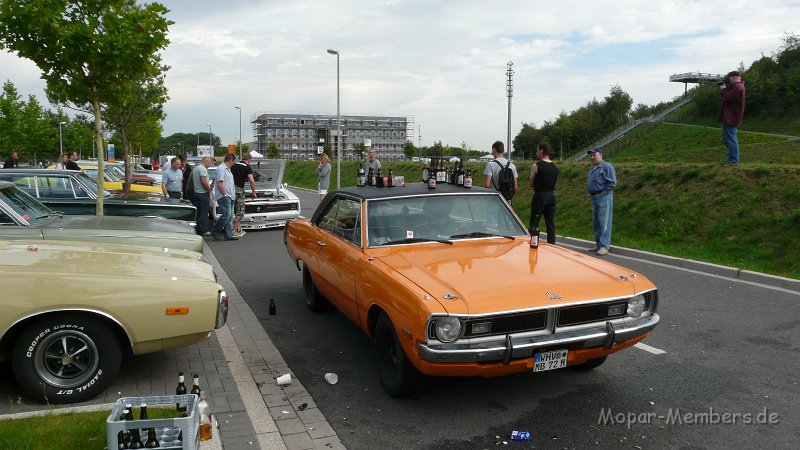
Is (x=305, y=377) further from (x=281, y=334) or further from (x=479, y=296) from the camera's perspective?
(x=479, y=296)

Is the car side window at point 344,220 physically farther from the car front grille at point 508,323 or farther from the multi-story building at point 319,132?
the multi-story building at point 319,132

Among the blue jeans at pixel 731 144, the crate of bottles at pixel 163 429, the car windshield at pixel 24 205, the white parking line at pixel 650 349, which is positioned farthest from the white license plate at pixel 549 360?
the blue jeans at pixel 731 144

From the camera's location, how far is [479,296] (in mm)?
4055

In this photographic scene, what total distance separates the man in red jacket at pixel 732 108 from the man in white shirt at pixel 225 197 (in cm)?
1056

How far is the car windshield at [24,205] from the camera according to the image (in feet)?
21.0

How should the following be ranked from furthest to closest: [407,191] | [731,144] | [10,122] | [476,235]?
1. [10,122]
2. [731,144]
3. [407,191]
4. [476,235]

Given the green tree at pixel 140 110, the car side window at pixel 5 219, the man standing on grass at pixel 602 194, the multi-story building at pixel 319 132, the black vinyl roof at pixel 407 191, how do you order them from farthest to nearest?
the multi-story building at pixel 319 132 < the green tree at pixel 140 110 < the man standing on grass at pixel 602 194 < the car side window at pixel 5 219 < the black vinyl roof at pixel 407 191

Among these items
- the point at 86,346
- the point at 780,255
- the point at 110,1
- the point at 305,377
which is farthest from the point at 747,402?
the point at 110,1

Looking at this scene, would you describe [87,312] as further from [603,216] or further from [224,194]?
[224,194]

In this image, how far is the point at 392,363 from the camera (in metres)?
4.61

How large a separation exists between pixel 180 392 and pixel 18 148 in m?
50.2

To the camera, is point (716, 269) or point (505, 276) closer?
point (505, 276)

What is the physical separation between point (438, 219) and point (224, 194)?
8.61 metres

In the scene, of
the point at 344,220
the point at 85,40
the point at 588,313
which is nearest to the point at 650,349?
the point at 588,313
